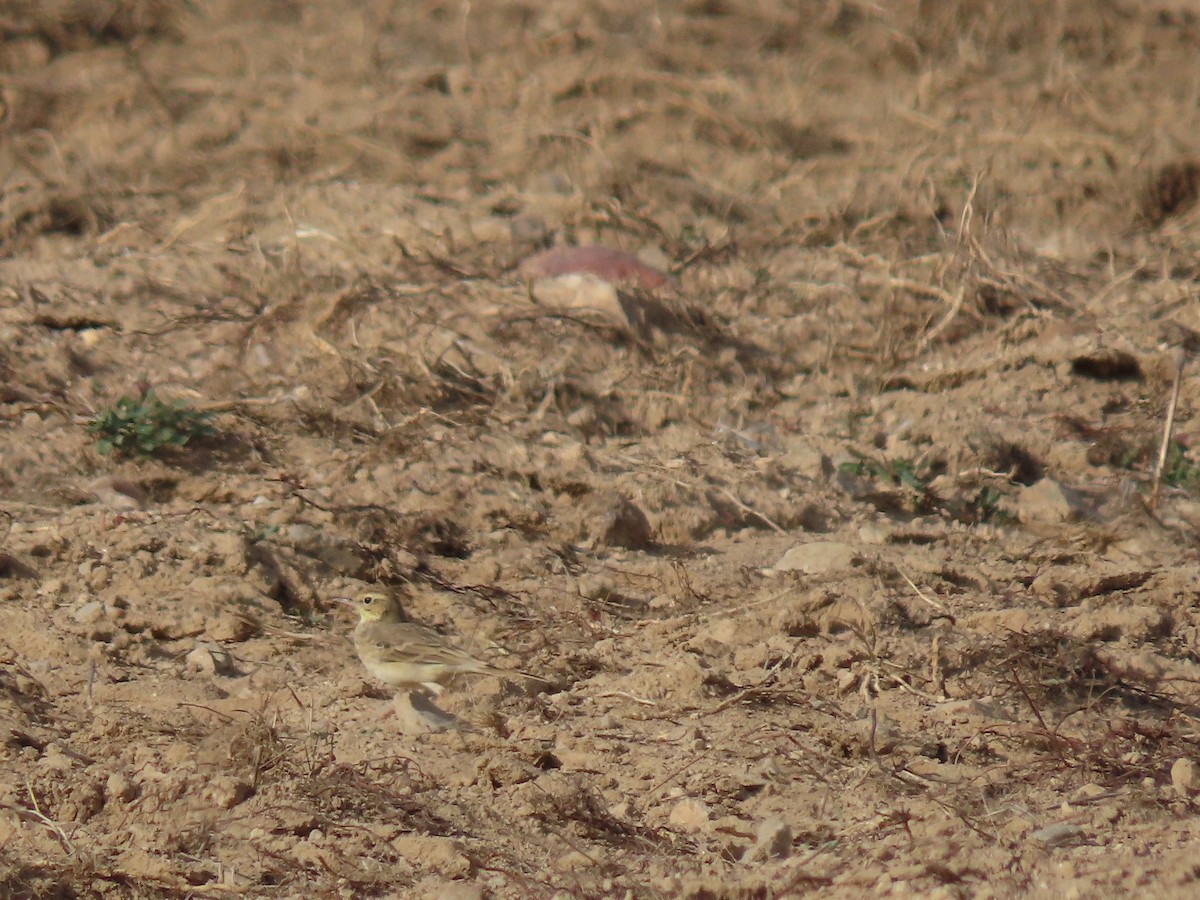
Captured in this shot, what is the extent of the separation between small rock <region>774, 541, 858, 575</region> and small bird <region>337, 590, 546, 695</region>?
3.64 feet

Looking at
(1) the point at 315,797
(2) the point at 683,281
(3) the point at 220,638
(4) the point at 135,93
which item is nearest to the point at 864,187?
(2) the point at 683,281

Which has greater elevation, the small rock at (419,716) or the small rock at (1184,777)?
the small rock at (1184,777)

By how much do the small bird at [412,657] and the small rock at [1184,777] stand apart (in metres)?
1.81

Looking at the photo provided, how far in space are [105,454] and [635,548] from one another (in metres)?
1.97

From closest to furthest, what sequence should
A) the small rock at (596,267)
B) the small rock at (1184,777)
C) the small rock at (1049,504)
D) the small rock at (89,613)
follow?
1. the small rock at (1184,777)
2. the small rock at (89,613)
3. the small rock at (1049,504)
4. the small rock at (596,267)

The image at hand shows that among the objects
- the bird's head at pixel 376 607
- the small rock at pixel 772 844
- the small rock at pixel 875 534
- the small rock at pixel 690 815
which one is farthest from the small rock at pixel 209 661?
the small rock at pixel 875 534

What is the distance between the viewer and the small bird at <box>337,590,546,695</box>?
4.54m

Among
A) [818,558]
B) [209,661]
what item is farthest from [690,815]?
[209,661]

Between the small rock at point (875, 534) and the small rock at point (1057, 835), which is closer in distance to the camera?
the small rock at point (1057, 835)

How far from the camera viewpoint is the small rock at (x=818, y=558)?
209 inches

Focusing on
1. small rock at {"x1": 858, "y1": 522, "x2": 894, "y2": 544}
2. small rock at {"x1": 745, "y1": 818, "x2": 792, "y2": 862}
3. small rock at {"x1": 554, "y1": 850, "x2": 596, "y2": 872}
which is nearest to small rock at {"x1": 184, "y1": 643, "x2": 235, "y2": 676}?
small rock at {"x1": 554, "y1": 850, "x2": 596, "y2": 872}

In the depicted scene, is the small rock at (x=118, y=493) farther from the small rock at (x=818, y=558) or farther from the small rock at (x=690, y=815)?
the small rock at (x=690, y=815)

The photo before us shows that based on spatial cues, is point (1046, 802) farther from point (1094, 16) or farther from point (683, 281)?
point (1094, 16)

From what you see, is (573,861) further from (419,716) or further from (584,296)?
(584,296)
